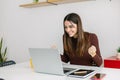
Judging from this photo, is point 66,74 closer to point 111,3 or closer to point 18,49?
point 111,3

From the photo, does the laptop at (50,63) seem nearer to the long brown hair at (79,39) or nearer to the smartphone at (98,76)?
the smartphone at (98,76)

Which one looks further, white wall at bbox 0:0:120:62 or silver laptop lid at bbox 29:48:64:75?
white wall at bbox 0:0:120:62

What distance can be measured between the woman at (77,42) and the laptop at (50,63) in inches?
19.0

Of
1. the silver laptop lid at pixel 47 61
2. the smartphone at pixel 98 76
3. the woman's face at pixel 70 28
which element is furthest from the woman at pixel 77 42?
the silver laptop lid at pixel 47 61

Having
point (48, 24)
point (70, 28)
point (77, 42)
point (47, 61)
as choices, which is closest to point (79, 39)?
point (77, 42)

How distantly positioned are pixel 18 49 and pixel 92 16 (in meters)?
1.70

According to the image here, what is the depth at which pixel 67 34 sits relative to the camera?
2268 mm

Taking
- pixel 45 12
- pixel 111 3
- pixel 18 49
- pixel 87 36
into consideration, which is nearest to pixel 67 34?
pixel 87 36

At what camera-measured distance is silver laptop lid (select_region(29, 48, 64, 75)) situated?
5.23 ft

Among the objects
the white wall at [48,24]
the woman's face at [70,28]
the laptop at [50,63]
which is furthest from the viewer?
the white wall at [48,24]

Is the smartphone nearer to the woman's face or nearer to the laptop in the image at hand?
the laptop

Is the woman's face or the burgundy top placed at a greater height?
the woman's face

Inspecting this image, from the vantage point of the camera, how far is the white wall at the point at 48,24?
2.64 meters

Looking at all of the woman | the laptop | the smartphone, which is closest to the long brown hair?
the woman
